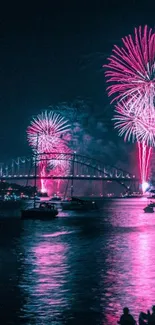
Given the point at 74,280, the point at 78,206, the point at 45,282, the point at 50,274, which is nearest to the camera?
the point at 45,282

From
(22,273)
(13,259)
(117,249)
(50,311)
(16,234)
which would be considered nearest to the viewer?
(50,311)

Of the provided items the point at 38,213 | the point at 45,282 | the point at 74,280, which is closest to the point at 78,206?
the point at 38,213

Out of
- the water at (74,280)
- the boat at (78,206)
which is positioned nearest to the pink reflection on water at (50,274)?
the water at (74,280)

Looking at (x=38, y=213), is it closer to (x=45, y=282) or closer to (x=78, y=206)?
(x=78, y=206)

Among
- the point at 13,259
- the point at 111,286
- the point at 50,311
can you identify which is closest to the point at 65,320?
the point at 50,311

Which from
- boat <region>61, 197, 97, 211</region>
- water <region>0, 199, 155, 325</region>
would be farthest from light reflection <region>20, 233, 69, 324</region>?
boat <region>61, 197, 97, 211</region>

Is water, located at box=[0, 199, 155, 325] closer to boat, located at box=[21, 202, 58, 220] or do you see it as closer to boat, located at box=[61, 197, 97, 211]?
boat, located at box=[21, 202, 58, 220]

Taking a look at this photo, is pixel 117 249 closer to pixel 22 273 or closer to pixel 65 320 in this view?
pixel 22 273

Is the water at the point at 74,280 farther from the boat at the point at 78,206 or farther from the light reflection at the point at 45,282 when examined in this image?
the boat at the point at 78,206
